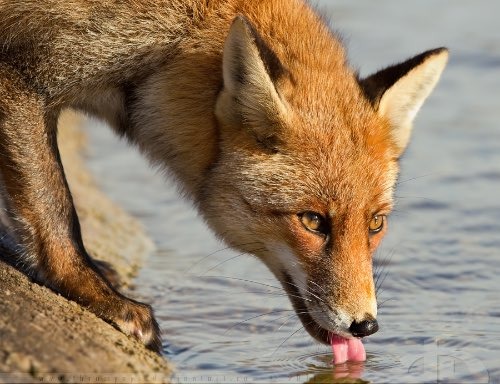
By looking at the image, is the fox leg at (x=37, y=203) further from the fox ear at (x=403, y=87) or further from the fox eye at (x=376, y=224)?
the fox ear at (x=403, y=87)

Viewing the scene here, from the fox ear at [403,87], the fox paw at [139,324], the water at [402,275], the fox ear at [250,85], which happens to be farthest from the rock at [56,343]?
the fox ear at [403,87]

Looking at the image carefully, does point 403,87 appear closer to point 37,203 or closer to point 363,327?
point 363,327

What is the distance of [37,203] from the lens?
29.8ft

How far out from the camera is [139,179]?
50.0 ft

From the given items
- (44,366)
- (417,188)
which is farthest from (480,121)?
(44,366)

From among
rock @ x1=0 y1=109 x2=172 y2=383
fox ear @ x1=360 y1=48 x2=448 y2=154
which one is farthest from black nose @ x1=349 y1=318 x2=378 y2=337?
fox ear @ x1=360 y1=48 x2=448 y2=154

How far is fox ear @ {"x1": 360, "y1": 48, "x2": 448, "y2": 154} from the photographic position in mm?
9172

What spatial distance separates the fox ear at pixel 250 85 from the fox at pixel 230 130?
0.04 ft

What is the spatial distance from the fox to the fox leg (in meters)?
0.01

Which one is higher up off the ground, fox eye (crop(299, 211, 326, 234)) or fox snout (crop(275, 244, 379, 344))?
fox eye (crop(299, 211, 326, 234))

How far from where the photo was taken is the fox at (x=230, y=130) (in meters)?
8.65

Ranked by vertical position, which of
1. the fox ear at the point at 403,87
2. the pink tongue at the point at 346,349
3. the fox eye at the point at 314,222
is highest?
the fox ear at the point at 403,87

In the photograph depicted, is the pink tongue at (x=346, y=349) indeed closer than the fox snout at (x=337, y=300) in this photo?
No

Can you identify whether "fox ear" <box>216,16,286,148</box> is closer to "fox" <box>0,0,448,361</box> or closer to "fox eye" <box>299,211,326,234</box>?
"fox" <box>0,0,448,361</box>
